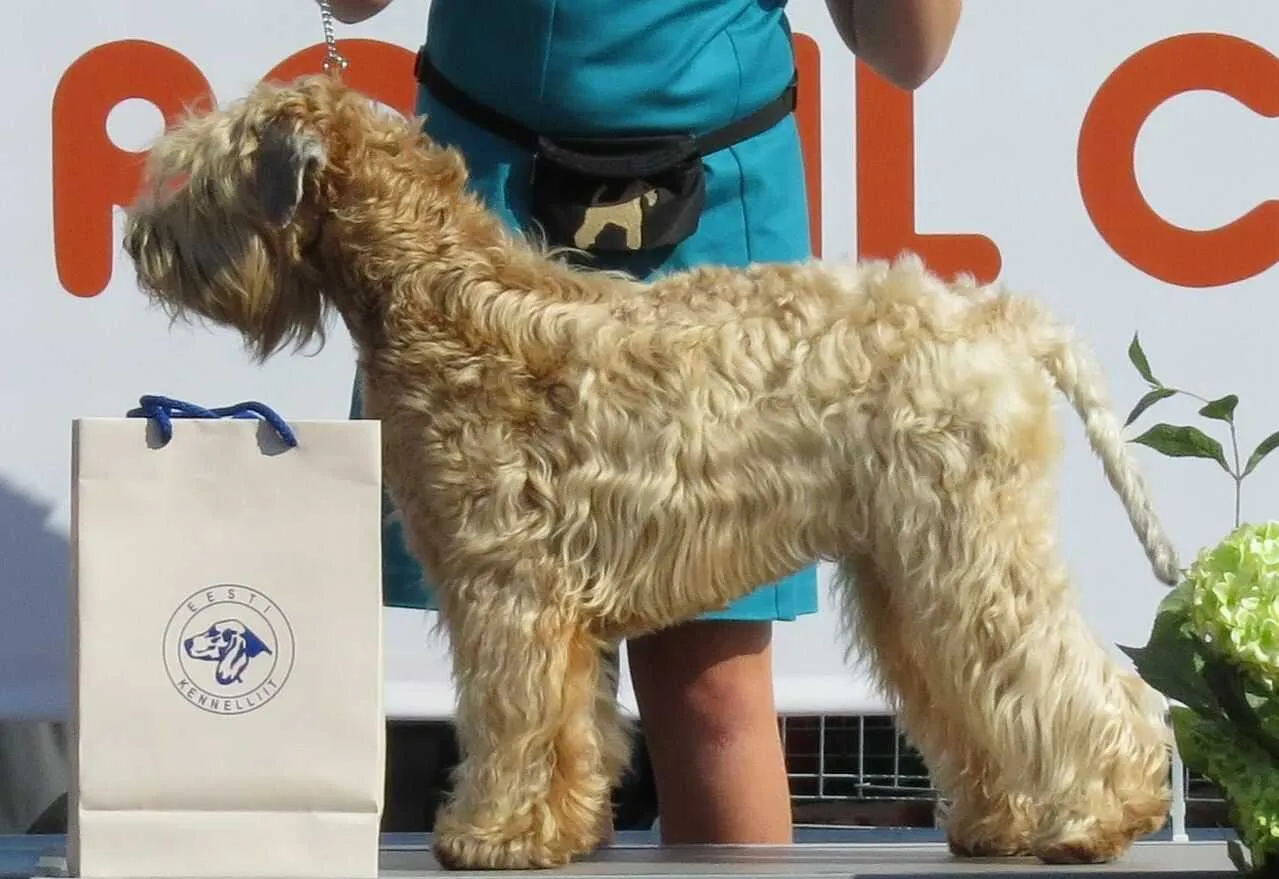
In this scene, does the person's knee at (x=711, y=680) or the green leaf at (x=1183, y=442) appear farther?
the person's knee at (x=711, y=680)

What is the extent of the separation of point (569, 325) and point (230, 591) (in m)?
0.46

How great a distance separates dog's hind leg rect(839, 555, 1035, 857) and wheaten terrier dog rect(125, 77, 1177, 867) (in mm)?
11

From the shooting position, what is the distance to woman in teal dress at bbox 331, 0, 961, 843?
2232 mm

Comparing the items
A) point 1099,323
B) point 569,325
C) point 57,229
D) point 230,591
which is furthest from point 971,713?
point 57,229

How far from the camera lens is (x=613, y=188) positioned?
227cm

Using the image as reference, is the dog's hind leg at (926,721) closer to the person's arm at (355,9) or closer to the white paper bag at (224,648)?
the white paper bag at (224,648)

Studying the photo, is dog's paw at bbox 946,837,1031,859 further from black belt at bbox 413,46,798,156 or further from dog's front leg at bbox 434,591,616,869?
black belt at bbox 413,46,798,156

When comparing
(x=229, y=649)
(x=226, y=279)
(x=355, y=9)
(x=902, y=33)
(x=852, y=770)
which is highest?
(x=355, y=9)

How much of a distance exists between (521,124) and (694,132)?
0.21 metres

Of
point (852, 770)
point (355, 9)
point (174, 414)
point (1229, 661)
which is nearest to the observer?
point (1229, 661)

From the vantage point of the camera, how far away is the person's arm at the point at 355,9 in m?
2.49

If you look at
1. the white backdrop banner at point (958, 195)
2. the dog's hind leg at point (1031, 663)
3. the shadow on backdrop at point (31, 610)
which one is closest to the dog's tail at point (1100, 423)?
the dog's hind leg at point (1031, 663)

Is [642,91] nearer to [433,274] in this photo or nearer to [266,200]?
[433,274]

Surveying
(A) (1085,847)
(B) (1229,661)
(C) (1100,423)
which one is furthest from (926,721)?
(B) (1229,661)
